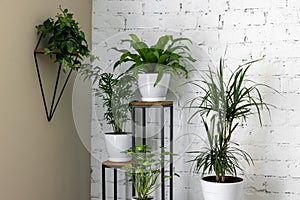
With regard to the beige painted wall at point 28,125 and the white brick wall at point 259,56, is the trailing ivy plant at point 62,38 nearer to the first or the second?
the beige painted wall at point 28,125

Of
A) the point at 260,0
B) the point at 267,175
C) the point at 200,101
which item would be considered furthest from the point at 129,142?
the point at 260,0

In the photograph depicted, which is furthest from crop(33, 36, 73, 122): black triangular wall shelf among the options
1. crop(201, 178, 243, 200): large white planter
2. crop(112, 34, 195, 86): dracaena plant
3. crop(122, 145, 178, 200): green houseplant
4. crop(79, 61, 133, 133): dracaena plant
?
crop(201, 178, 243, 200): large white planter

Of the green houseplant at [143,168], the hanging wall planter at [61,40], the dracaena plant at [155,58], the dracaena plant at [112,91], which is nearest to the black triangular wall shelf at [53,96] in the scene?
the hanging wall planter at [61,40]

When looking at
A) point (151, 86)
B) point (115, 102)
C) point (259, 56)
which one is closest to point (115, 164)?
point (115, 102)

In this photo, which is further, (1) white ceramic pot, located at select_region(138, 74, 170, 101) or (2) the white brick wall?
(2) the white brick wall

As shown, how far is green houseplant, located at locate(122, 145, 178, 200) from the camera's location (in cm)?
254

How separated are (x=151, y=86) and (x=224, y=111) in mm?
392

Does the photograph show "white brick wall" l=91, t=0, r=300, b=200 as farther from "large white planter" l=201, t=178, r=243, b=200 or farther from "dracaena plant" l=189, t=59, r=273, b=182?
"large white planter" l=201, t=178, r=243, b=200

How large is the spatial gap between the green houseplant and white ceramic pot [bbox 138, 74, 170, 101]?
0.25 meters

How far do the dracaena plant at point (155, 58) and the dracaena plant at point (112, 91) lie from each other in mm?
73

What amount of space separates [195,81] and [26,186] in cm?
105

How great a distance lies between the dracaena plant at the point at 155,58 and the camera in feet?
8.36

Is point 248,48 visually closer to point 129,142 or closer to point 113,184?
point 129,142

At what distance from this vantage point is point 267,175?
2750mm
